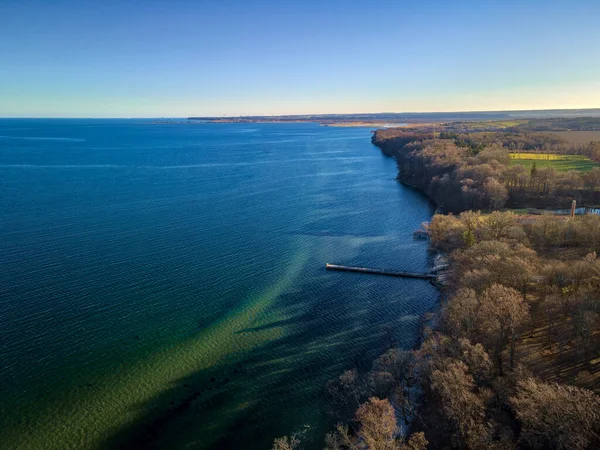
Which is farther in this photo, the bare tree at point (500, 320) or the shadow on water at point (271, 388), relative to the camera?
the bare tree at point (500, 320)

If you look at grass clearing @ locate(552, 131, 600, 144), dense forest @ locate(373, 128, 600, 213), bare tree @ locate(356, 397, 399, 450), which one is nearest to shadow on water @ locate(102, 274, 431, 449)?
bare tree @ locate(356, 397, 399, 450)

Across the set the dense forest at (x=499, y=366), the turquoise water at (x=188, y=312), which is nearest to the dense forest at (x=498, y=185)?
the turquoise water at (x=188, y=312)

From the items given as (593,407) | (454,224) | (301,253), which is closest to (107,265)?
(301,253)

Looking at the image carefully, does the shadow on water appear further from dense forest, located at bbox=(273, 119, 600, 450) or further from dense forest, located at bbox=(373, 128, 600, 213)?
dense forest, located at bbox=(373, 128, 600, 213)

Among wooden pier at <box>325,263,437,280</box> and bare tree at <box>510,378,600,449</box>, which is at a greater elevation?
bare tree at <box>510,378,600,449</box>

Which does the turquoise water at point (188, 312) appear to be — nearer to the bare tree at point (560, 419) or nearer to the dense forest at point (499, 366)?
the dense forest at point (499, 366)

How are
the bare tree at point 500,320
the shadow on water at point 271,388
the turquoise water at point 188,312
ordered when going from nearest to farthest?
the shadow on water at point 271,388, the bare tree at point 500,320, the turquoise water at point 188,312

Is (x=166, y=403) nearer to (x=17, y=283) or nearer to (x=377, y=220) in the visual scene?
(x=17, y=283)
